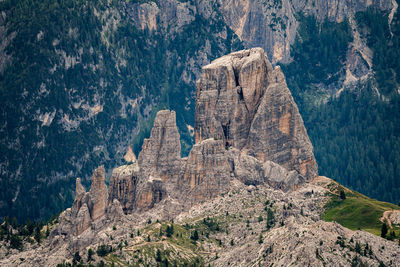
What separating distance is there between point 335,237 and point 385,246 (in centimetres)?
1022

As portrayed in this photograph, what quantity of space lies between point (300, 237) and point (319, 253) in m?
8.37

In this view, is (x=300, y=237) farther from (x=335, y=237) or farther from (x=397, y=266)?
(x=397, y=266)

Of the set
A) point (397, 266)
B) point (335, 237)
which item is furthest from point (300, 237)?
point (397, 266)

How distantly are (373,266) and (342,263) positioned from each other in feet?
20.0

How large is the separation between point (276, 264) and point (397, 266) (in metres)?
23.4

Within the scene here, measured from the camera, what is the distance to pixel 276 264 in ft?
645

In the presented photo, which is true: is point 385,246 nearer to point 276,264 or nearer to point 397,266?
point 397,266

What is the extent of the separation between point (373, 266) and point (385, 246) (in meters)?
10.3

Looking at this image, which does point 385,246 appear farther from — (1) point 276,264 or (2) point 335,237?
(1) point 276,264

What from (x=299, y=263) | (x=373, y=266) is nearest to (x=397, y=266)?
(x=373, y=266)

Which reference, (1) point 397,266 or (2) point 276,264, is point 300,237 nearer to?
(2) point 276,264

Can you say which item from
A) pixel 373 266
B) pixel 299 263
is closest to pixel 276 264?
pixel 299 263

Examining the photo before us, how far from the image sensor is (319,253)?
629 feet

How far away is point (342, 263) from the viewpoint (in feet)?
622
